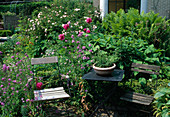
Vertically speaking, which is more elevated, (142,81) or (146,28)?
(146,28)

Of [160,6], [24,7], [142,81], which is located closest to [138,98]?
[142,81]

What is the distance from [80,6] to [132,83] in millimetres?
4024

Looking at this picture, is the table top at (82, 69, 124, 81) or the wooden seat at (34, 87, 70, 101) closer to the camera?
the table top at (82, 69, 124, 81)

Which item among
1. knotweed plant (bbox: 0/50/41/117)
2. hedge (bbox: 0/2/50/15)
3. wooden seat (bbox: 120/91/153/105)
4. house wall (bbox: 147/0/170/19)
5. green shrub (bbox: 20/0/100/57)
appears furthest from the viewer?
hedge (bbox: 0/2/50/15)

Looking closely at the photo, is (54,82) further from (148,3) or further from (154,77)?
(148,3)

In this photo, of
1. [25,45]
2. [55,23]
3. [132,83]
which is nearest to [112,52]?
[132,83]

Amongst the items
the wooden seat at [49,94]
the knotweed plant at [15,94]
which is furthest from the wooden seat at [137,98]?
the knotweed plant at [15,94]

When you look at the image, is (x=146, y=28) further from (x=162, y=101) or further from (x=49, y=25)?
(x=49, y=25)

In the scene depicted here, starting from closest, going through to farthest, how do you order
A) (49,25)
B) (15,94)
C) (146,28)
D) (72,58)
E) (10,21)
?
1. (15,94)
2. (72,58)
3. (146,28)
4. (49,25)
5. (10,21)

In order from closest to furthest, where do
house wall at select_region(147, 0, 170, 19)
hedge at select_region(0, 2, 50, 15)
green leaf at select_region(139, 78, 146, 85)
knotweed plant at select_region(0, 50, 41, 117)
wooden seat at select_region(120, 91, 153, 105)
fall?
knotweed plant at select_region(0, 50, 41, 117) < wooden seat at select_region(120, 91, 153, 105) < green leaf at select_region(139, 78, 146, 85) < house wall at select_region(147, 0, 170, 19) < hedge at select_region(0, 2, 50, 15)

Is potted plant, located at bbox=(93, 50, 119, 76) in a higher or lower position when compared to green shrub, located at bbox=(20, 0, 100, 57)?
lower

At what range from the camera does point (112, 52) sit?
4715mm

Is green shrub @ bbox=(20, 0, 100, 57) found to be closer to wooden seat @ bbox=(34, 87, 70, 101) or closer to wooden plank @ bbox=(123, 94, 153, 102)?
wooden seat @ bbox=(34, 87, 70, 101)

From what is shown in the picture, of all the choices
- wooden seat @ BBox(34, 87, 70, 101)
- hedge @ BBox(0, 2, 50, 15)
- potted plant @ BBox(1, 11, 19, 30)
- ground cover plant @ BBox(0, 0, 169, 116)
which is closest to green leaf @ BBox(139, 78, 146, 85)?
ground cover plant @ BBox(0, 0, 169, 116)
